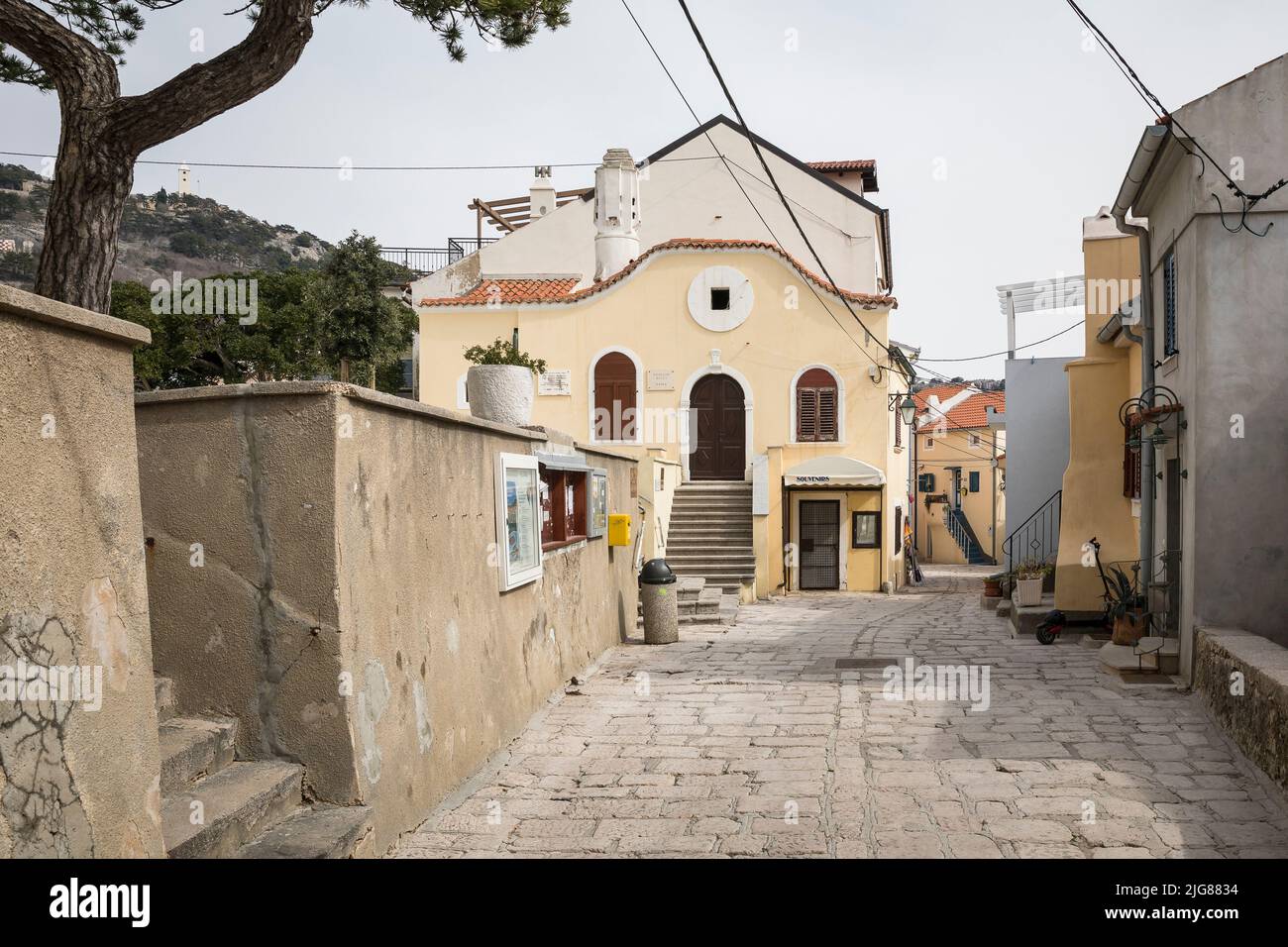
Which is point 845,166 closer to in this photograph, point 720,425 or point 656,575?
point 720,425

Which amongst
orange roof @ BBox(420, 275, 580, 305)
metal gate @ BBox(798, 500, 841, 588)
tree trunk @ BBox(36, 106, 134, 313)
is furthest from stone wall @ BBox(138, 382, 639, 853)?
orange roof @ BBox(420, 275, 580, 305)

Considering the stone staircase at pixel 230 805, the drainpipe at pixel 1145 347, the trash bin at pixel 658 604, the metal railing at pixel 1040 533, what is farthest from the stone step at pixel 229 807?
the metal railing at pixel 1040 533

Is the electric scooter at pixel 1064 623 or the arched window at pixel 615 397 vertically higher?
the arched window at pixel 615 397

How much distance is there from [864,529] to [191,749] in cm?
2023

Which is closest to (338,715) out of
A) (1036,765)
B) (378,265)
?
(1036,765)

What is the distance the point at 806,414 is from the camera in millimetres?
24734

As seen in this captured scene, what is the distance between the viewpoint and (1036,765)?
715 centimetres

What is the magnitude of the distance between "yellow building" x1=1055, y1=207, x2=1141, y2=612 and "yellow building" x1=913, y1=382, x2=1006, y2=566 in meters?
28.9

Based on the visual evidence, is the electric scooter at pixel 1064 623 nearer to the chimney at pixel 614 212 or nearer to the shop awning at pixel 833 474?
the shop awning at pixel 833 474

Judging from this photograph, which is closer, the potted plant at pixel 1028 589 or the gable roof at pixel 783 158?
the potted plant at pixel 1028 589

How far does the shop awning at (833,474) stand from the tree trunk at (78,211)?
55.9 ft

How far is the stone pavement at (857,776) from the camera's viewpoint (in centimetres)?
569

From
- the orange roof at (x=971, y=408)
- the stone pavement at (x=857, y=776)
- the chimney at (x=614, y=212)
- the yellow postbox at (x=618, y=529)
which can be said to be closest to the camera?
the stone pavement at (x=857, y=776)
